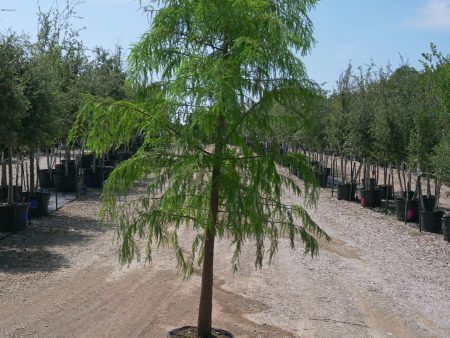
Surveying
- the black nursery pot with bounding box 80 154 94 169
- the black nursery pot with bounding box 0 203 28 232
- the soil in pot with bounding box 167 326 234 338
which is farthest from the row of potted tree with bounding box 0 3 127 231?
the black nursery pot with bounding box 80 154 94 169

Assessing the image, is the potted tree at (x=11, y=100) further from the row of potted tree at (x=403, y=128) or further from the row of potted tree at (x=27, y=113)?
the row of potted tree at (x=403, y=128)

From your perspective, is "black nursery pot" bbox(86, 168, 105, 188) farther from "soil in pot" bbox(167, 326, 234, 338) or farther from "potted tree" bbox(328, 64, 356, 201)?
"soil in pot" bbox(167, 326, 234, 338)

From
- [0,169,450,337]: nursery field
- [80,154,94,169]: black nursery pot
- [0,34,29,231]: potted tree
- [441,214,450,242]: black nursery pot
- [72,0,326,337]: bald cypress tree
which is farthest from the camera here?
[80,154,94,169]: black nursery pot

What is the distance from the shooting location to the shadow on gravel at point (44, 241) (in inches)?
387

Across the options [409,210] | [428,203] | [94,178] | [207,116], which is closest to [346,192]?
[428,203]

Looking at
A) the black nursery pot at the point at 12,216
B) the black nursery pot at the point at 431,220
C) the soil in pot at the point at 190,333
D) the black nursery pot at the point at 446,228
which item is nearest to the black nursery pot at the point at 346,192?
the black nursery pot at the point at 431,220

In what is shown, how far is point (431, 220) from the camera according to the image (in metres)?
15.2

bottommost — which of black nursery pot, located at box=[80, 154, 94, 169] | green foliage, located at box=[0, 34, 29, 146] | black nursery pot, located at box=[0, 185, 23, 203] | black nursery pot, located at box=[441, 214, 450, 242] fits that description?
black nursery pot, located at box=[441, 214, 450, 242]

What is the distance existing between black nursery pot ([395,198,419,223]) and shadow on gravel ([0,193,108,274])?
30.1 feet

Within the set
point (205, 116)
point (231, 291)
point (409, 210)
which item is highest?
point (205, 116)

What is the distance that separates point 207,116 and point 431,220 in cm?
1221

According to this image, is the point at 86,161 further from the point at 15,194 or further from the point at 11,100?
the point at 11,100

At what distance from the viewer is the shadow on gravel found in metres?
9.84

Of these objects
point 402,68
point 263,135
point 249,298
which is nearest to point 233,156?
point 263,135
